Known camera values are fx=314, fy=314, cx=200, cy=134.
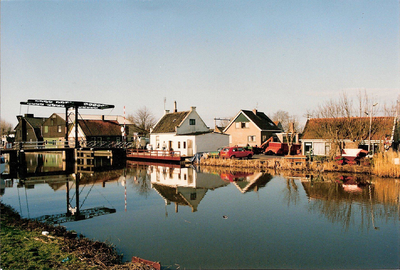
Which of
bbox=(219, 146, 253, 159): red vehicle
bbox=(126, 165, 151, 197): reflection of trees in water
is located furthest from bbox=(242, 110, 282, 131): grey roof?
bbox=(126, 165, 151, 197): reflection of trees in water

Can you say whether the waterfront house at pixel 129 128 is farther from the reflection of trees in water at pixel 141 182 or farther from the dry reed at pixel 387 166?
the dry reed at pixel 387 166

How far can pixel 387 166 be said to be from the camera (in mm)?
22438

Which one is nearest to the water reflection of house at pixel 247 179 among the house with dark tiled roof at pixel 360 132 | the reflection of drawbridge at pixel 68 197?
the house with dark tiled roof at pixel 360 132

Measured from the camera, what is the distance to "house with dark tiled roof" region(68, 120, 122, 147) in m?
54.1

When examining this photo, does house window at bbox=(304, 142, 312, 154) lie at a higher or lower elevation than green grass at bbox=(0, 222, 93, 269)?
higher

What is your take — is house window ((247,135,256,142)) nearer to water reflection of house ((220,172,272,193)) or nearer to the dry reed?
water reflection of house ((220,172,272,193))

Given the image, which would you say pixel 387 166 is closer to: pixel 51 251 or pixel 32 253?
pixel 51 251

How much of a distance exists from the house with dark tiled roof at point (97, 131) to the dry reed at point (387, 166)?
143 feet

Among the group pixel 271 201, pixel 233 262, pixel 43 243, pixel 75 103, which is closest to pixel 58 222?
pixel 43 243

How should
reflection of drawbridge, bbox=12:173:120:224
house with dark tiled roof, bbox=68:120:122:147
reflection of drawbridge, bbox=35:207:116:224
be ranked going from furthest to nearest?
house with dark tiled roof, bbox=68:120:122:147 → reflection of drawbridge, bbox=12:173:120:224 → reflection of drawbridge, bbox=35:207:116:224

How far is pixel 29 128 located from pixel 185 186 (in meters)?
58.0

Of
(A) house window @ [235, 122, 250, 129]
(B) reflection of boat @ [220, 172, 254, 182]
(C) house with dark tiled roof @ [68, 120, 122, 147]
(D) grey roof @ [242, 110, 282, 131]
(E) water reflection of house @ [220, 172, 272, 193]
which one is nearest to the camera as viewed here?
(E) water reflection of house @ [220, 172, 272, 193]

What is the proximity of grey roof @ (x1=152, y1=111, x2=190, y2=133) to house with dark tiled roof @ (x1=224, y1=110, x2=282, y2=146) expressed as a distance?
8263 millimetres

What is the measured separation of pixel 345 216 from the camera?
42.8 feet
